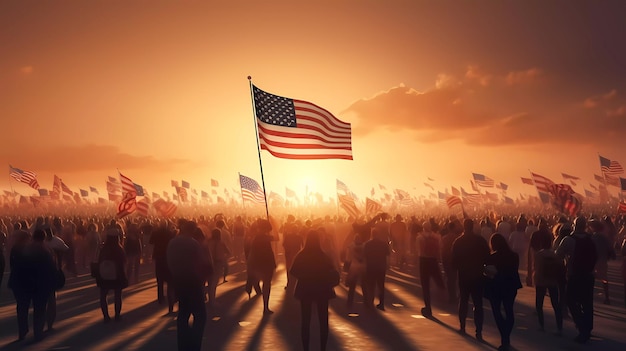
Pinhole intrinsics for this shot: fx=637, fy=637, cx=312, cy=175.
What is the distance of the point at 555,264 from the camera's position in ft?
37.3

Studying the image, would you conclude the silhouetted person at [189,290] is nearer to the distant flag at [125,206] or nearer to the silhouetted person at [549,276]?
the silhouetted person at [549,276]

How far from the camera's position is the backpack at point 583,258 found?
10508 millimetres

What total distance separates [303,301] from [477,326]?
11.5ft

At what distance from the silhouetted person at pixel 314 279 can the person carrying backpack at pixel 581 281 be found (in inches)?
168

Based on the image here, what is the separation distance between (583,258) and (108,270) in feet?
28.3

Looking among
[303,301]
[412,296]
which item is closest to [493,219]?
[412,296]

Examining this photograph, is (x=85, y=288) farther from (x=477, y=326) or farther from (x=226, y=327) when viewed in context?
(x=477, y=326)

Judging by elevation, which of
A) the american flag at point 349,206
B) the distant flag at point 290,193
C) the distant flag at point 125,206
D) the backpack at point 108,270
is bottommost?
the backpack at point 108,270

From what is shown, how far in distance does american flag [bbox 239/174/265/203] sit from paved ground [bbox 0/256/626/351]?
23539mm

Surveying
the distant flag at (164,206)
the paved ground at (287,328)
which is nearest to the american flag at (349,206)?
the distant flag at (164,206)

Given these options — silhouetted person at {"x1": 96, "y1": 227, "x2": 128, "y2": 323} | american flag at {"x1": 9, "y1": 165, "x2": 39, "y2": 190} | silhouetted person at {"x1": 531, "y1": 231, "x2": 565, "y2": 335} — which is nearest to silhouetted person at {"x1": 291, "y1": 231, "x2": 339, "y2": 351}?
silhouetted person at {"x1": 531, "y1": 231, "x2": 565, "y2": 335}

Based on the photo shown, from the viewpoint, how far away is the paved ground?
10.2 metres

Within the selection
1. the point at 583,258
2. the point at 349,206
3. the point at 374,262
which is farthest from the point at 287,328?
the point at 349,206

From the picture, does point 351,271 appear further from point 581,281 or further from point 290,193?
point 290,193
